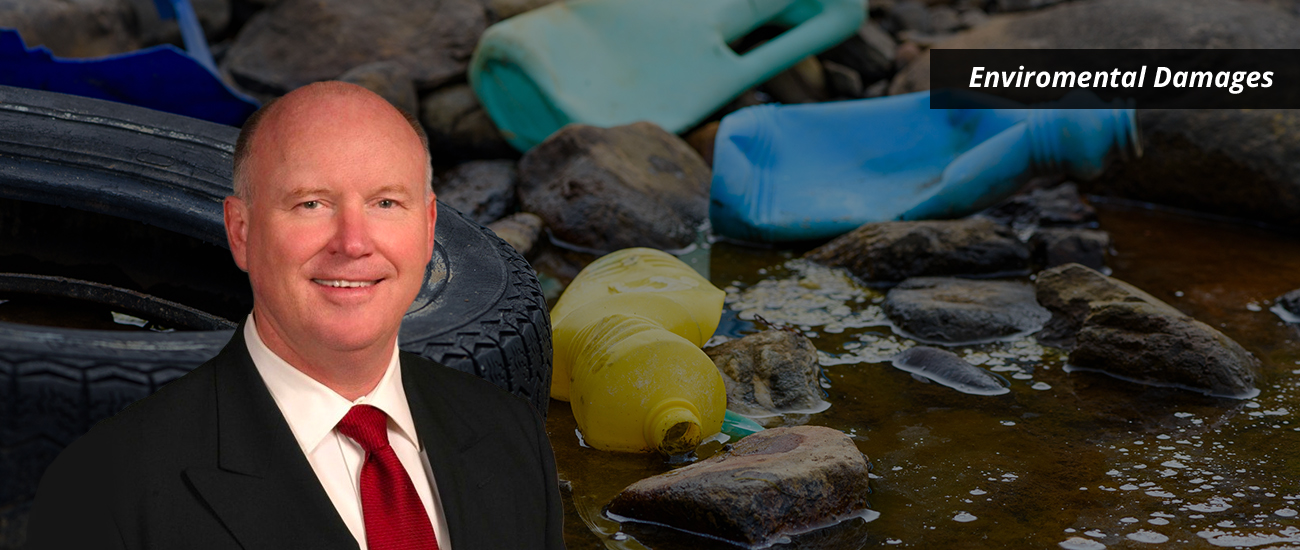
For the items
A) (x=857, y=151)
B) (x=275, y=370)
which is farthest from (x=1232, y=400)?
(x=275, y=370)

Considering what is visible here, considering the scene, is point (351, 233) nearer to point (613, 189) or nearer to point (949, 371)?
point (949, 371)

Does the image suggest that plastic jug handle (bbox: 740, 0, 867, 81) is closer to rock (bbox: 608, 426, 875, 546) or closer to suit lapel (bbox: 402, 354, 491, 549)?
rock (bbox: 608, 426, 875, 546)

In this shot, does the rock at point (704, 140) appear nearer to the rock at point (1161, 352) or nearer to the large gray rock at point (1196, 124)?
the large gray rock at point (1196, 124)

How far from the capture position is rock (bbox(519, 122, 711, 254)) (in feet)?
12.7

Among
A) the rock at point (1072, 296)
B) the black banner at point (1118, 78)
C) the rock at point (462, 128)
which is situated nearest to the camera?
the rock at point (1072, 296)

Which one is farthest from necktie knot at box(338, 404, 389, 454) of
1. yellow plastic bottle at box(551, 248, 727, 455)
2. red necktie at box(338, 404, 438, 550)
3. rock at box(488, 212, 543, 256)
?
rock at box(488, 212, 543, 256)

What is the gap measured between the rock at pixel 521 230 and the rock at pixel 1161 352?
166 centimetres

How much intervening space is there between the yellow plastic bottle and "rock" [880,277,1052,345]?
81 cm

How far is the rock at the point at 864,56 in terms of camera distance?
6.02m

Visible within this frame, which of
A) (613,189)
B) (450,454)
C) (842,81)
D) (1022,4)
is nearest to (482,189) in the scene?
(613,189)

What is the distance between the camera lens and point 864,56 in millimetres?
6023

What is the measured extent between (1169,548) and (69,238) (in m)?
2.15

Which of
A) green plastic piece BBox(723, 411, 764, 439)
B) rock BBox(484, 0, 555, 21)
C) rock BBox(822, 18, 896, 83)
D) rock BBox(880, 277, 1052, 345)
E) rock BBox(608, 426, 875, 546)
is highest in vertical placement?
rock BBox(484, 0, 555, 21)

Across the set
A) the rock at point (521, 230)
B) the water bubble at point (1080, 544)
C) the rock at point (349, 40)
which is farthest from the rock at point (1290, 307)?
the rock at point (349, 40)
